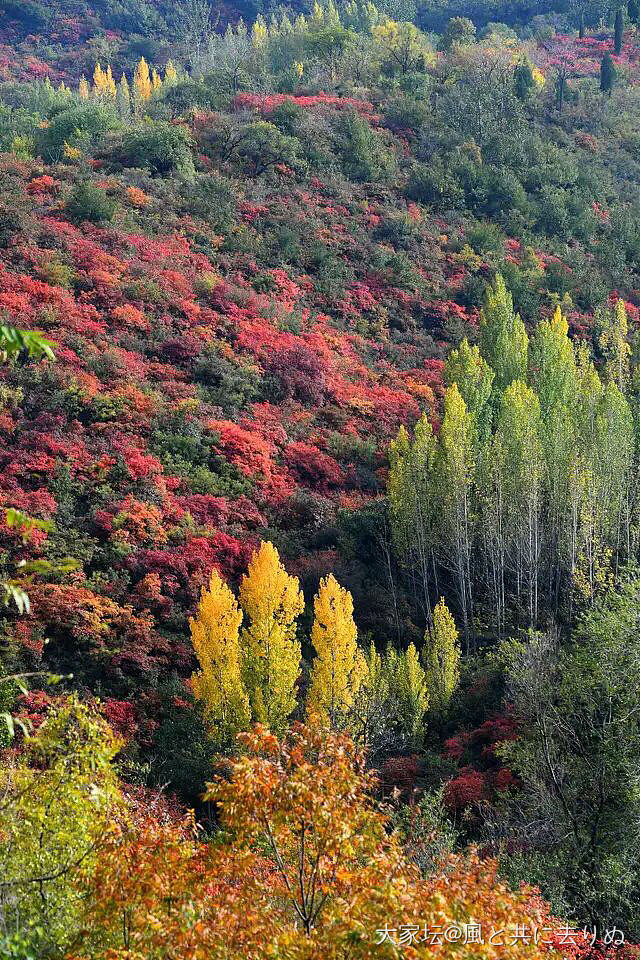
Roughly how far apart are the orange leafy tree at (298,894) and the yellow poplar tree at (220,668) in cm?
1442

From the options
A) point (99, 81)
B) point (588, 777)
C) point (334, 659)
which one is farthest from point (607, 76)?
point (588, 777)

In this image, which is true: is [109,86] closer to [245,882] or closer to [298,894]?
[245,882]

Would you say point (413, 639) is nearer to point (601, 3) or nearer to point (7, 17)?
point (601, 3)

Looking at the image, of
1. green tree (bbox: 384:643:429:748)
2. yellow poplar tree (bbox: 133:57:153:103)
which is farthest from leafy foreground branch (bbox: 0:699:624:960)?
yellow poplar tree (bbox: 133:57:153:103)

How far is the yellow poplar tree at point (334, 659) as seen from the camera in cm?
2503

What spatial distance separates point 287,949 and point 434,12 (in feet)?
474

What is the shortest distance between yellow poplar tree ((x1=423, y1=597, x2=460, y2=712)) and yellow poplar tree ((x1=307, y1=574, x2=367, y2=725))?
385 centimetres

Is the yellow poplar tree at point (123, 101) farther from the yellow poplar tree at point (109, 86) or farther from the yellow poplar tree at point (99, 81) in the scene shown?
the yellow poplar tree at point (99, 81)

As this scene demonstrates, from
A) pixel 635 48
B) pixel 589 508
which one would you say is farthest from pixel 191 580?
pixel 635 48

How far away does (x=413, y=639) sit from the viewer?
3359 cm

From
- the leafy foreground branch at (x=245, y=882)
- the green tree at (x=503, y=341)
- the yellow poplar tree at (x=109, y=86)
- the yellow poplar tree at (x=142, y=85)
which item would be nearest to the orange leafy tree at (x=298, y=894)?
the leafy foreground branch at (x=245, y=882)

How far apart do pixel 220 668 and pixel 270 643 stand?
68.5 inches

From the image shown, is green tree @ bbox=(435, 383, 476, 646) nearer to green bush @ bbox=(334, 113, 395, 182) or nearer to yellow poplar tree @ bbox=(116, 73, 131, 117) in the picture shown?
green bush @ bbox=(334, 113, 395, 182)

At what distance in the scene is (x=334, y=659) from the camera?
25.4 metres
